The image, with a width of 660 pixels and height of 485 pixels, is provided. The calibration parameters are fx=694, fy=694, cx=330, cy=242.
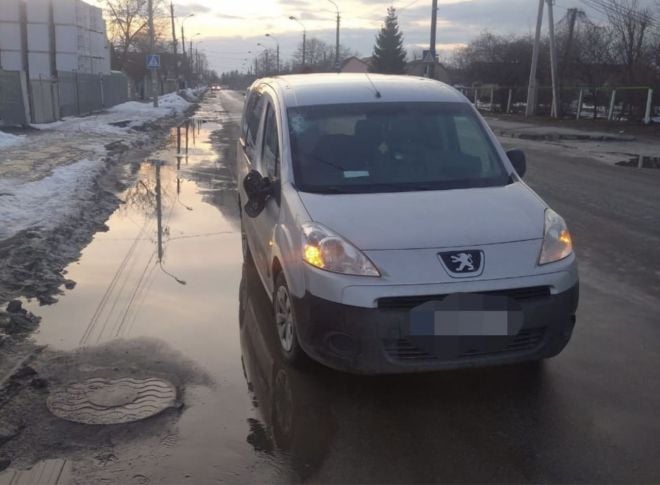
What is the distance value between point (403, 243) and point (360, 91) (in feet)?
6.40

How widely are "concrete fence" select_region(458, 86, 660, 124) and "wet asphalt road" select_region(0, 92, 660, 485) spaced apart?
26.5 m

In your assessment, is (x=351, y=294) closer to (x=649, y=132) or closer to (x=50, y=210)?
(x=50, y=210)

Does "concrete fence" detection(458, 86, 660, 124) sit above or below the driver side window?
below

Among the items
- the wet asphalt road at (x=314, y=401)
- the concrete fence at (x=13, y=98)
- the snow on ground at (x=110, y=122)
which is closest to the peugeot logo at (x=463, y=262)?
the wet asphalt road at (x=314, y=401)

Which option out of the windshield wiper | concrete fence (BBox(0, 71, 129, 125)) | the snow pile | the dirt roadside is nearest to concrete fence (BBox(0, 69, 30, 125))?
concrete fence (BBox(0, 71, 129, 125))

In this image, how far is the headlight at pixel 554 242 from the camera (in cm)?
414

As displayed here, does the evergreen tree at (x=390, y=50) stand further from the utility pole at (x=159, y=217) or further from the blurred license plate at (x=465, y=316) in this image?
the blurred license plate at (x=465, y=316)

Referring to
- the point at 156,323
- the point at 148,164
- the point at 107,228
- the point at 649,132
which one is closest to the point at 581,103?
the point at 649,132

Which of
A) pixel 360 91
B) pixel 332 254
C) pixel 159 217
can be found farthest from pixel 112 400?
pixel 159 217

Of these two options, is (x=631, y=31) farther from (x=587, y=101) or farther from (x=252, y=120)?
(x=252, y=120)

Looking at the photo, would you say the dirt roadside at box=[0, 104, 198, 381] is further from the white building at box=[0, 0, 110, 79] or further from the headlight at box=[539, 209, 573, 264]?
the white building at box=[0, 0, 110, 79]

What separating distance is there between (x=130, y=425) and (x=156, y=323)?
170 centimetres

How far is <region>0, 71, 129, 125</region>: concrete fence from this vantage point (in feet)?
75.7

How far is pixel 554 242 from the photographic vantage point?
14.0ft
